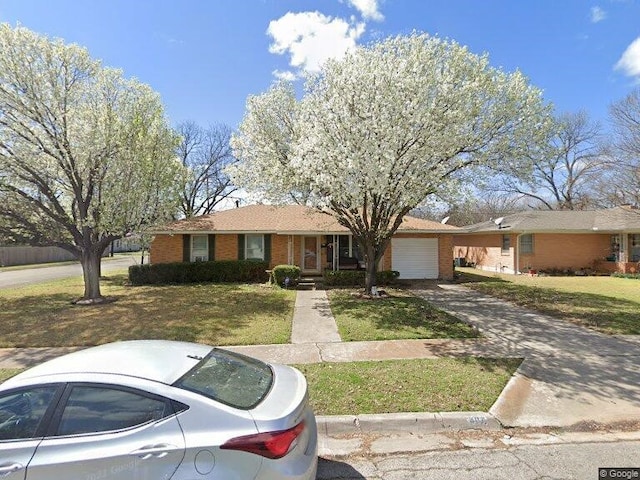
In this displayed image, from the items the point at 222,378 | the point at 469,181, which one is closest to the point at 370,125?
the point at 469,181

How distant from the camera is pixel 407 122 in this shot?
30.8 ft

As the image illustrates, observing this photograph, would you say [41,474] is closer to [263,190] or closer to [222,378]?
[222,378]

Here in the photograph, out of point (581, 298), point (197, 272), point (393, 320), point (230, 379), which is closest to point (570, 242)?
point (581, 298)

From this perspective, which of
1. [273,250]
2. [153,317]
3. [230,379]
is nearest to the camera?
[230,379]

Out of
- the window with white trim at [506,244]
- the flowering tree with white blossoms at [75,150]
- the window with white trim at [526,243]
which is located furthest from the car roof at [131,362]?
the window with white trim at [506,244]

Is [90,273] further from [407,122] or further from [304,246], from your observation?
[407,122]

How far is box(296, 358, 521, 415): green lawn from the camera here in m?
4.56

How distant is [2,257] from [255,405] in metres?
39.3

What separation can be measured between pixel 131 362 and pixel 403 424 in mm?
3111

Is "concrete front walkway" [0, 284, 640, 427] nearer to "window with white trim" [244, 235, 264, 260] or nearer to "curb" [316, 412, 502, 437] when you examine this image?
"curb" [316, 412, 502, 437]

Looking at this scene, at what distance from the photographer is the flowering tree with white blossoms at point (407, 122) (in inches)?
367

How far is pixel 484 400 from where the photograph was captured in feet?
15.4

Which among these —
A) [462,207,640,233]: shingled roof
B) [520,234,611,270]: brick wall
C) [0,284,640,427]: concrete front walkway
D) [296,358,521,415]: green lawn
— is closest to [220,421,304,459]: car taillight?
[296,358,521,415]: green lawn

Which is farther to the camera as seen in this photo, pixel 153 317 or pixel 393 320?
pixel 153 317
